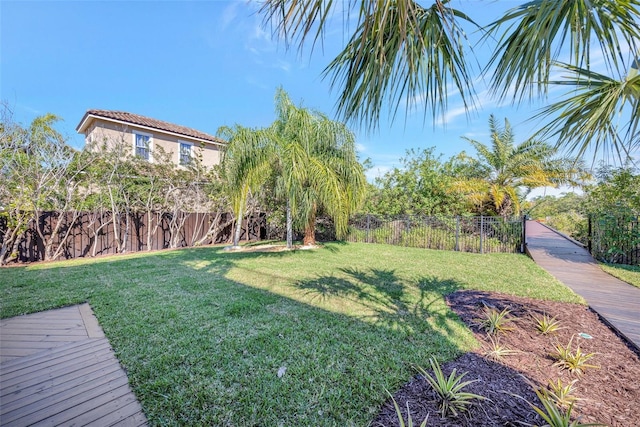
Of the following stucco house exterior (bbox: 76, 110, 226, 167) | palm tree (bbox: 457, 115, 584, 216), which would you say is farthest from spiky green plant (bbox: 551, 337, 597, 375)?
stucco house exterior (bbox: 76, 110, 226, 167)

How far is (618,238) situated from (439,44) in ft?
31.7

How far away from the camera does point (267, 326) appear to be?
3.28 meters

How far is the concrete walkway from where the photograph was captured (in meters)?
3.42

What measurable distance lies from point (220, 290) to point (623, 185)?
419 inches

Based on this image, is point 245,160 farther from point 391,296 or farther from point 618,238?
point 618,238

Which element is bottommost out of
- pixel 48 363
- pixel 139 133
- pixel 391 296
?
pixel 48 363

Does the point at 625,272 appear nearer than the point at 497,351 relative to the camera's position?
No

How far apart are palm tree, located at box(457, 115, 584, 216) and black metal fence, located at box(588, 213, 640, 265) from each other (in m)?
3.91

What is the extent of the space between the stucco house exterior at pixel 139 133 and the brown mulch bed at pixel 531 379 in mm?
10127

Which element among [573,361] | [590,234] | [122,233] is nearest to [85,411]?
[573,361]

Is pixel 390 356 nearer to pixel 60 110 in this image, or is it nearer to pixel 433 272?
pixel 433 272

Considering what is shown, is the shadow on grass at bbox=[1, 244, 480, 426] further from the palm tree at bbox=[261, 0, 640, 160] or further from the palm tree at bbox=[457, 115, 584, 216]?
the palm tree at bbox=[457, 115, 584, 216]

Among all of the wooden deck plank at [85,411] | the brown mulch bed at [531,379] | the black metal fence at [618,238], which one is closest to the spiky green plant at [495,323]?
the brown mulch bed at [531,379]

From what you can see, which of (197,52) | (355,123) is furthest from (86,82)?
(355,123)
